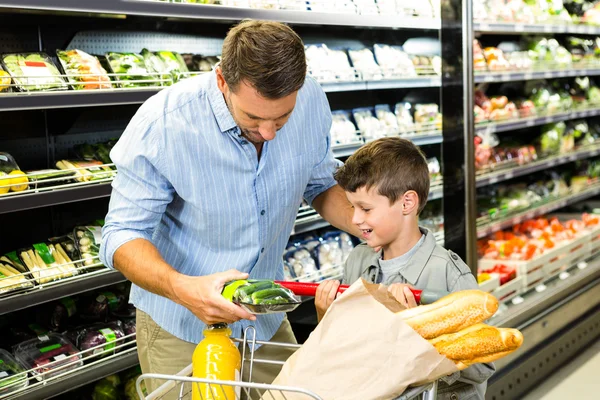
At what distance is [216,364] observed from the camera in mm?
1479

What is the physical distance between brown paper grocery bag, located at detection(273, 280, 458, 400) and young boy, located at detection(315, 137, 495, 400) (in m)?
0.62

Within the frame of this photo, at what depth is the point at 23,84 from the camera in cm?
245

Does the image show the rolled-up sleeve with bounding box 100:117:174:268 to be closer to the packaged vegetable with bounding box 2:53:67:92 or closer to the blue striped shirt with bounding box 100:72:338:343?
the blue striped shirt with bounding box 100:72:338:343

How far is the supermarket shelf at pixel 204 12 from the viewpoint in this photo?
7.52 feet

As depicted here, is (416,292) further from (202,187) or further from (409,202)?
(202,187)

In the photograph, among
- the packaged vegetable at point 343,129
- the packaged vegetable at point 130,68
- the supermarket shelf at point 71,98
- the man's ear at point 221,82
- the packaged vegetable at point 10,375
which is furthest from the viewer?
the packaged vegetable at point 343,129

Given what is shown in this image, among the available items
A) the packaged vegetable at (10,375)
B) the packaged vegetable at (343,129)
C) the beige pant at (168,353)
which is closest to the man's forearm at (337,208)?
the beige pant at (168,353)

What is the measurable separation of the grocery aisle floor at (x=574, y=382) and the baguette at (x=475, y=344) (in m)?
2.72

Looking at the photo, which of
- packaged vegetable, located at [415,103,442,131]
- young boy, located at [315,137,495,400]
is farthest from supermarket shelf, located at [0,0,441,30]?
young boy, located at [315,137,495,400]

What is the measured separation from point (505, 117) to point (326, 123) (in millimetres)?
2591

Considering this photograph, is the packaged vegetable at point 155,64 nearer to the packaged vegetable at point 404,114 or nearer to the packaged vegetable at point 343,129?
the packaged vegetable at point 343,129

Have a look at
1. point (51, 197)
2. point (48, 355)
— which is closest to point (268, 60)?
point (51, 197)

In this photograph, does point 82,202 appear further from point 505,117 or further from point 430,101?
point 505,117

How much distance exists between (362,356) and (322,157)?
0.97 meters
